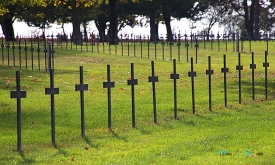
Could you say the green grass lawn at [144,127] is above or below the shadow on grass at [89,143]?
above

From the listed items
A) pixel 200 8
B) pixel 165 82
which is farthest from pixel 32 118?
pixel 200 8

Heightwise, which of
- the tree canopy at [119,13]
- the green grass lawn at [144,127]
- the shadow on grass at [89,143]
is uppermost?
the tree canopy at [119,13]

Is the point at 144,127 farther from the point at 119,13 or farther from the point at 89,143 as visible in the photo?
the point at 119,13

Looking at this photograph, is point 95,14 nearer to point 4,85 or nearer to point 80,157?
point 4,85

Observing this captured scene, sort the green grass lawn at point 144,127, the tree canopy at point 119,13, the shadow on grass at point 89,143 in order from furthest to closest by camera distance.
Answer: the tree canopy at point 119,13, the shadow on grass at point 89,143, the green grass lawn at point 144,127

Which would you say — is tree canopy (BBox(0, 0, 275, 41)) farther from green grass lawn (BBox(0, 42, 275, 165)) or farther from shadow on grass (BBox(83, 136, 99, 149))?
shadow on grass (BBox(83, 136, 99, 149))

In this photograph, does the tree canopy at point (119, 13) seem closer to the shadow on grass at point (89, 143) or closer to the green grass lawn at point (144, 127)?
the green grass lawn at point (144, 127)

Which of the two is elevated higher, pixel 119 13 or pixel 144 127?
pixel 119 13

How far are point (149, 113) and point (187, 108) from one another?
157 cm

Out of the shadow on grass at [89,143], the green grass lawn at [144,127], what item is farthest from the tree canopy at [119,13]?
the shadow on grass at [89,143]

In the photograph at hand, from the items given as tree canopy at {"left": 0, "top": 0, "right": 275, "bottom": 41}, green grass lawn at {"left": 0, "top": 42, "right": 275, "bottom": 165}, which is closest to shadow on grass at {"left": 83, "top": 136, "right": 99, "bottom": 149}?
green grass lawn at {"left": 0, "top": 42, "right": 275, "bottom": 165}

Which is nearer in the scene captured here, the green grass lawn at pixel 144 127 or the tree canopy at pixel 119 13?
the green grass lawn at pixel 144 127

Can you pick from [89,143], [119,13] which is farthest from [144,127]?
[119,13]

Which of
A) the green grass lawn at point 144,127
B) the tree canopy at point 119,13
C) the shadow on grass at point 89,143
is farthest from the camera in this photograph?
the tree canopy at point 119,13
